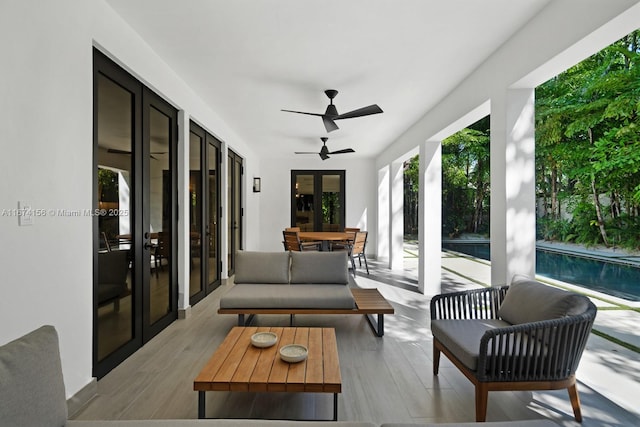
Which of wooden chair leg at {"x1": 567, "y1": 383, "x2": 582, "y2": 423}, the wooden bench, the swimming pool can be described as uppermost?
the wooden bench

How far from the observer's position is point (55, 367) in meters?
1.23

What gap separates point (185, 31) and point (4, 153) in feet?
5.92

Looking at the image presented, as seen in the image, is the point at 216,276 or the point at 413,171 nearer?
the point at 216,276

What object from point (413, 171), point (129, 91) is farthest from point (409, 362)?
point (413, 171)

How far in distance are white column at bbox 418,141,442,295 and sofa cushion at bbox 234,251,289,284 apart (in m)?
2.44

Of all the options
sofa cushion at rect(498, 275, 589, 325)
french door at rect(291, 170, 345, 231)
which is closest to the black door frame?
french door at rect(291, 170, 345, 231)

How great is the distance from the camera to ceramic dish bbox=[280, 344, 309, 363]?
201 centimetres

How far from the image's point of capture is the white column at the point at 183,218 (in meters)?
4.15

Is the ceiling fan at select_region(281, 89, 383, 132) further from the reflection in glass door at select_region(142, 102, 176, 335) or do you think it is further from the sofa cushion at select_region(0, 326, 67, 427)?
the sofa cushion at select_region(0, 326, 67, 427)

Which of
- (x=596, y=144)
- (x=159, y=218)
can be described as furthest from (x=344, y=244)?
(x=596, y=144)

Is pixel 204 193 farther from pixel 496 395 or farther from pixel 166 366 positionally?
pixel 496 395

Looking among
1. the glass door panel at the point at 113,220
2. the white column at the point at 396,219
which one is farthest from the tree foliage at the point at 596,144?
the glass door panel at the point at 113,220

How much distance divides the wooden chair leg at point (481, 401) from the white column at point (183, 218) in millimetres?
3296

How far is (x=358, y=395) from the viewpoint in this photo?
2350 millimetres
